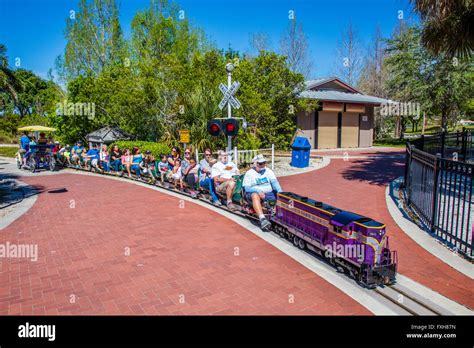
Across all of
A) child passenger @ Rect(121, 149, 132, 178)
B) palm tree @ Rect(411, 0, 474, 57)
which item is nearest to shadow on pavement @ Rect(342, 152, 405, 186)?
palm tree @ Rect(411, 0, 474, 57)

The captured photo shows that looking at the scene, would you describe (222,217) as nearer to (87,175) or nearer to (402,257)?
(402,257)

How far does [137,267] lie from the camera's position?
6.10m

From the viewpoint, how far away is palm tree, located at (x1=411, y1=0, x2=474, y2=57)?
882cm

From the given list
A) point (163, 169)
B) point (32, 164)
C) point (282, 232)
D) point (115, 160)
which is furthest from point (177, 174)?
point (32, 164)

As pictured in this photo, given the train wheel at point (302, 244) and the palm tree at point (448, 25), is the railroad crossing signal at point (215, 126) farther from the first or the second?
the palm tree at point (448, 25)

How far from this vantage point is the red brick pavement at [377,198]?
546 centimetres

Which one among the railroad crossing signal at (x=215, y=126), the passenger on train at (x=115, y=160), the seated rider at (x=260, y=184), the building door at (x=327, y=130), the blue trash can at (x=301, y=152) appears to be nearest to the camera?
the seated rider at (x=260, y=184)

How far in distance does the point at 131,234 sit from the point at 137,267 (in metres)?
1.86

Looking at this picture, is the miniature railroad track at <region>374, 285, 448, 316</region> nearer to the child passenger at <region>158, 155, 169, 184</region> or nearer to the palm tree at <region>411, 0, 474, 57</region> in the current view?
the palm tree at <region>411, 0, 474, 57</region>

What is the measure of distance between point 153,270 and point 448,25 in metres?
9.39

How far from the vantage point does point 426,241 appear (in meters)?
7.11

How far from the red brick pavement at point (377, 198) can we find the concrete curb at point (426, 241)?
0.10 metres

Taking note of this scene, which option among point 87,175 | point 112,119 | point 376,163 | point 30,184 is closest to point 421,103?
point 376,163

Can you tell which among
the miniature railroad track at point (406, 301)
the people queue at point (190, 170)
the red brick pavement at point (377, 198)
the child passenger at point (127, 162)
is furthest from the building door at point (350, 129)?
the miniature railroad track at point (406, 301)
